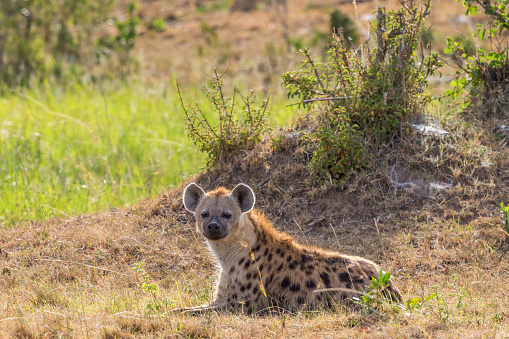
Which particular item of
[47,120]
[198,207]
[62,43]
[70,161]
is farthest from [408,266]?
[62,43]

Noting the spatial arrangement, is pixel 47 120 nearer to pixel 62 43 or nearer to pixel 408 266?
pixel 62 43

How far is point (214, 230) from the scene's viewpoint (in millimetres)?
4805

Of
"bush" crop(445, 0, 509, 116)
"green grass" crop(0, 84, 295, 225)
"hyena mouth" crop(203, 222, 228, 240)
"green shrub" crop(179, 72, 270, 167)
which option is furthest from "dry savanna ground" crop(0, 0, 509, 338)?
"green grass" crop(0, 84, 295, 225)

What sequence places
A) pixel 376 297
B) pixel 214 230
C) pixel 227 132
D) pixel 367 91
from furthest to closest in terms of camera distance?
1. pixel 227 132
2. pixel 367 91
3. pixel 214 230
4. pixel 376 297

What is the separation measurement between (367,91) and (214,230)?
2.71 meters

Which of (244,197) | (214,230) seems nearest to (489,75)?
(244,197)

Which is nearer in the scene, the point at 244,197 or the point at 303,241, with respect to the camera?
the point at 244,197

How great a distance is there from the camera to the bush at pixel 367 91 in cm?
652

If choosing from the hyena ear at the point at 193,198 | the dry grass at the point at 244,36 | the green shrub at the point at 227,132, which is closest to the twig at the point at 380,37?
the green shrub at the point at 227,132

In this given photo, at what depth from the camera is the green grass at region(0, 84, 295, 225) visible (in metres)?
7.84

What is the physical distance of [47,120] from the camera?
35.7 feet

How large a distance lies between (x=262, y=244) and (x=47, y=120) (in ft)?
23.0

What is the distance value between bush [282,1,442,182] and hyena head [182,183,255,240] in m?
1.65

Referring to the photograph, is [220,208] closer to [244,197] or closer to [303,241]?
[244,197]
